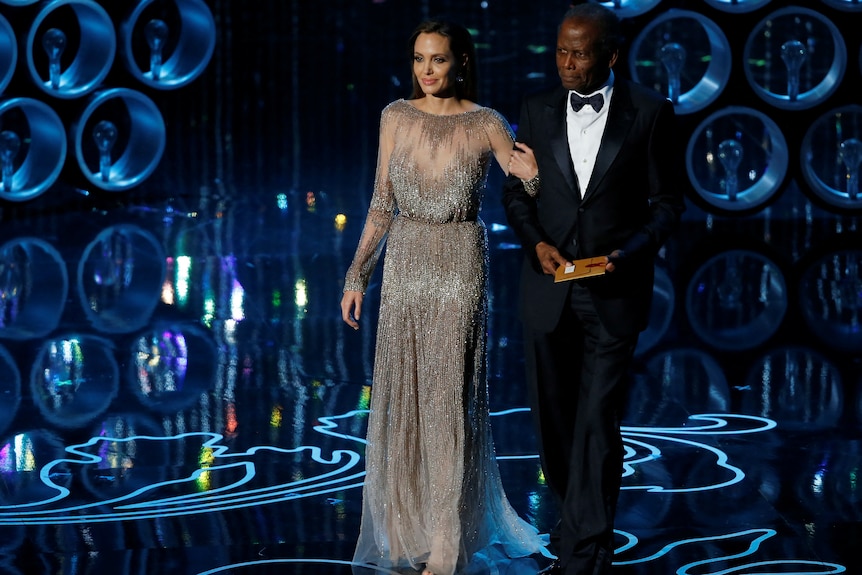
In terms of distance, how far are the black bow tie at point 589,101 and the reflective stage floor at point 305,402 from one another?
47.8 inches

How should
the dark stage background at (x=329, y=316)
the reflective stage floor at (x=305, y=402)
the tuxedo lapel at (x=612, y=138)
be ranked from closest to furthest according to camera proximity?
the tuxedo lapel at (x=612, y=138)
the reflective stage floor at (x=305, y=402)
the dark stage background at (x=329, y=316)

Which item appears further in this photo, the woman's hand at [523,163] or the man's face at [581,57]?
the woman's hand at [523,163]

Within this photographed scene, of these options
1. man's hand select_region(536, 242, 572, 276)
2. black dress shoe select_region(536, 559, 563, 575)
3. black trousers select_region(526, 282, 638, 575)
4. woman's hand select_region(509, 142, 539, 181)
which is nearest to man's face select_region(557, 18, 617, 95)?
woman's hand select_region(509, 142, 539, 181)

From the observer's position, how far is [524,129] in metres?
3.56

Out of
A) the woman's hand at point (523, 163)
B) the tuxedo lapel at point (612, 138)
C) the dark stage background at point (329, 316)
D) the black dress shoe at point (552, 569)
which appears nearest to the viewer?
the tuxedo lapel at point (612, 138)

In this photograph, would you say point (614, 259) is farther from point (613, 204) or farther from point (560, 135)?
point (560, 135)

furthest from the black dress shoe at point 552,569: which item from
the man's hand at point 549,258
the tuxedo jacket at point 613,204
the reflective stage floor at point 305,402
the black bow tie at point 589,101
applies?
the black bow tie at point 589,101

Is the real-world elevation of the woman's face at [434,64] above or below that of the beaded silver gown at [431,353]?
above

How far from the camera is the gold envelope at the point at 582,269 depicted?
3281 mm

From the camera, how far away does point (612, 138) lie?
341 cm

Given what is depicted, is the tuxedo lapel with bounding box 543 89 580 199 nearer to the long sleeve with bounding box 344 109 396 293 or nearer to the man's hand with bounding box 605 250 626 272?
the man's hand with bounding box 605 250 626 272

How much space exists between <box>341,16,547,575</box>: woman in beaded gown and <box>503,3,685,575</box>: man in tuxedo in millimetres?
144

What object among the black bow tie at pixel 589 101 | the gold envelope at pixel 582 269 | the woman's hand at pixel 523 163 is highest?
the black bow tie at pixel 589 101

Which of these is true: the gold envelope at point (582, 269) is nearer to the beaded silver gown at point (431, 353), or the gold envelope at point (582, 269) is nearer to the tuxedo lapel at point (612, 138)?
the tuxedo lapel at point (612, 138)
